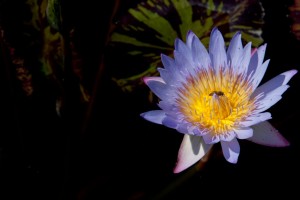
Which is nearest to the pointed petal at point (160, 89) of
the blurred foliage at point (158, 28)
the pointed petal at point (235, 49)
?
the pointed petal at point (235, 49)

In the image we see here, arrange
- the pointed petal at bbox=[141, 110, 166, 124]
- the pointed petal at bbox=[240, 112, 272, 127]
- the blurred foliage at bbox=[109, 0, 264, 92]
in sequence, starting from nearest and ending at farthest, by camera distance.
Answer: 1. the pointed petal at bbox=[240, 112, 272, 127]
2. the pointed petal at bbox=[141, 110, 166, 124]
3. the blurred foliage at bbox=[109, 0, 264, 92]

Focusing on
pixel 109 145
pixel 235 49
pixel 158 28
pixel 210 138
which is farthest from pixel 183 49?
pixel 109 145

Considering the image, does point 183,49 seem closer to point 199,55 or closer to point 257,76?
point 199,55

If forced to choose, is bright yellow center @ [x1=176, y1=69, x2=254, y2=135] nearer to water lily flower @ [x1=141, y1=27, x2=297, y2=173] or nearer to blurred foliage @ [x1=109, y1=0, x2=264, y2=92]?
water lily flower @ [x1=141, y1=27, x2=297, y2=173]

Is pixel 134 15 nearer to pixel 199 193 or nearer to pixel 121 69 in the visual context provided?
pixel 121 69

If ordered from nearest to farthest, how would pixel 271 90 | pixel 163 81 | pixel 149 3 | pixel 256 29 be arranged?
pixel 271 90 → pixel 163 81 → pixel 256 29 → pixel 149 3

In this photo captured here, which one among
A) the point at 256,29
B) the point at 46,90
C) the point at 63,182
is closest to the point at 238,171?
the point at 256,29

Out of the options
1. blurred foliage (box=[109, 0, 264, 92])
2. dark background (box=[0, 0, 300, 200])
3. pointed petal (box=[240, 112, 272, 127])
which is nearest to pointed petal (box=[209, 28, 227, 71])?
pointed petal (box=[240, 112, 272, 127])
